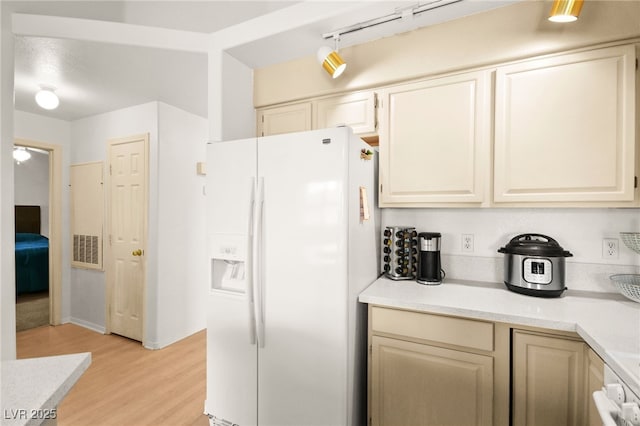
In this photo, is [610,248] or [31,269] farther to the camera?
[31,269]

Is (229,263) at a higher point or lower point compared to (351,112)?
lower

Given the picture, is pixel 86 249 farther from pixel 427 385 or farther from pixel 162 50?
pixel 427 385

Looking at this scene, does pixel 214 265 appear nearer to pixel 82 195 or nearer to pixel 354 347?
pixel 354 347

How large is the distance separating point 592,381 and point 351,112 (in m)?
1.75

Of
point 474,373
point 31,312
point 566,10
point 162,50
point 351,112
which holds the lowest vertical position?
point 31,312

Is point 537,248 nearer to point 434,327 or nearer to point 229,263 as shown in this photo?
point 434,327

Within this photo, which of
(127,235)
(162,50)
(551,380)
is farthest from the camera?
(127,235)

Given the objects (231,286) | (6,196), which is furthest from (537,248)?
(6,196)

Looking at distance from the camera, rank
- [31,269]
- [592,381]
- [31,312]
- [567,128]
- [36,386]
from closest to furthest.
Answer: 1. [36,386]
2. [592,381]
3. [567,128]
4. [31,312]
5. [31,269]

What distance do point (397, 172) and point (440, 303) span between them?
2.61ft

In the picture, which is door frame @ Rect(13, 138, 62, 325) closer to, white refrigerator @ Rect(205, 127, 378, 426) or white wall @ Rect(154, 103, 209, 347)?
white wall @ Rect(154, 103, 209, 347)

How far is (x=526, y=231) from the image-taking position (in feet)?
6.04

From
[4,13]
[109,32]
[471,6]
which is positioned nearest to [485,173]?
[471,6]

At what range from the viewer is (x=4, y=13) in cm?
181
